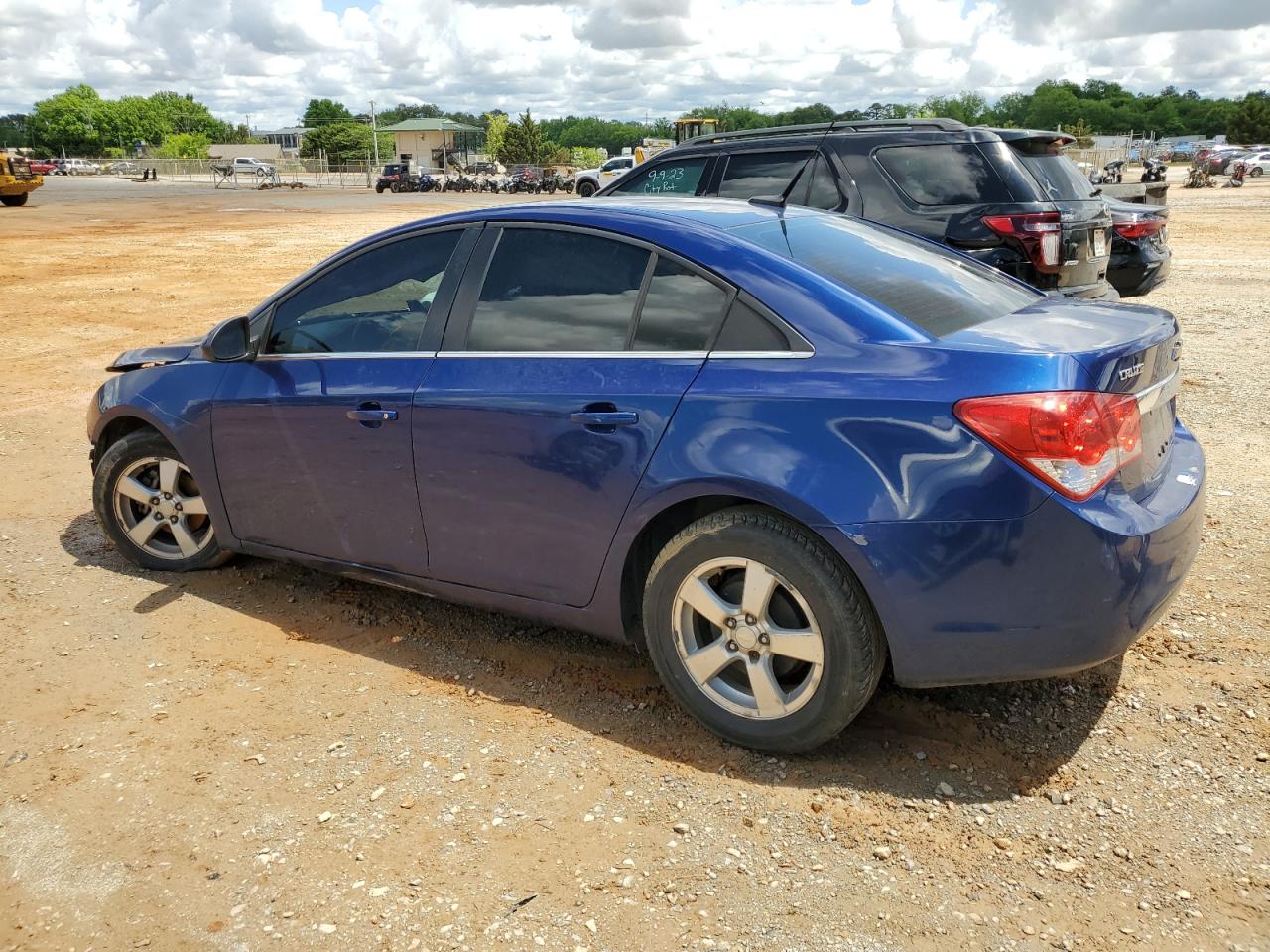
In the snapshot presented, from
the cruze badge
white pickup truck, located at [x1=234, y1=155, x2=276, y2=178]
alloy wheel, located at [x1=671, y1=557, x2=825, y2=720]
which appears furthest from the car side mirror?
white pickup truck, located at [x1=234, y1=155, x2=276, y2=178]

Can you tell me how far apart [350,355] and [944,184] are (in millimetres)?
4732

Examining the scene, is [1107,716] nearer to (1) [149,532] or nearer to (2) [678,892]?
(2) [678,892]

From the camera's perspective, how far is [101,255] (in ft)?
67.6

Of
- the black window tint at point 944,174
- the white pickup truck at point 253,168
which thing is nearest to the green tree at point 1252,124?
the white pickup truck at point 253,168

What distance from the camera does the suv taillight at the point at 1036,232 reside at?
275 inches

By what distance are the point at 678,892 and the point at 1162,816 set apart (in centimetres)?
137

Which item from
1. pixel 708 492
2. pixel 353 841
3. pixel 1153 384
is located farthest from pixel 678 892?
pixel 1153 384

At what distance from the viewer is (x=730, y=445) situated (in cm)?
316

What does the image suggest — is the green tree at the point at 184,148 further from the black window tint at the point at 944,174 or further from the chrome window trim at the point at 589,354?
the chrome window trim at the point at 589,354

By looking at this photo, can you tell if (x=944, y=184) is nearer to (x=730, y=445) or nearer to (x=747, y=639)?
(x=730, y=445)

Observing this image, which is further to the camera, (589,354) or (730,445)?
(589,354)

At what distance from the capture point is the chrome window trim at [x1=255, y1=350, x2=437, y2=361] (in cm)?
395

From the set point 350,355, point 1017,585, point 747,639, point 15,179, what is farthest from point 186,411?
point 15,179

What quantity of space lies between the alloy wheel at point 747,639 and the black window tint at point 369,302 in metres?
1.48
